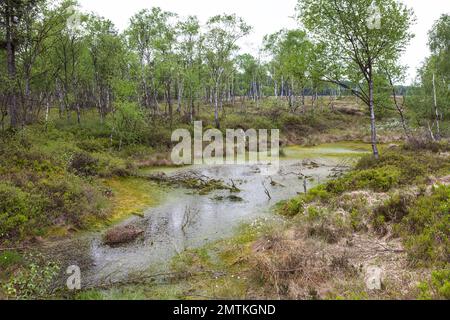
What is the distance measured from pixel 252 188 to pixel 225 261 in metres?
9.62

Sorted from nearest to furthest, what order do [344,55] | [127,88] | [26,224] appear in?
1. [26,224]
2. [344,55]
3. [127,88]

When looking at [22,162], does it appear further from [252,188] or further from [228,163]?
[228,163]

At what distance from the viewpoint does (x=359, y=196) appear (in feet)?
39.3

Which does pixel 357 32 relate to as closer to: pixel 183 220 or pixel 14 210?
pixel 183 220

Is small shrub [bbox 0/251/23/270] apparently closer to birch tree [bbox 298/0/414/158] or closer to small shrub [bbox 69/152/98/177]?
small shrub [bbox 69/152/98/177]

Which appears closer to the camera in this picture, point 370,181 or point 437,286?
point 437,286

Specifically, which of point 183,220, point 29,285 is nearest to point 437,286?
point 29,285

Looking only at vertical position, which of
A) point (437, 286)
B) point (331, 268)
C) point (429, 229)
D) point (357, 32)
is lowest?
point (331, 268)

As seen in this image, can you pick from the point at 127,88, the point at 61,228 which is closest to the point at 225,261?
the point at 61,228

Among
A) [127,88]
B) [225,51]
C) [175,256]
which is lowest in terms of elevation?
[175,256]

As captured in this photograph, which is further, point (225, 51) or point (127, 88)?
point (225, 51)

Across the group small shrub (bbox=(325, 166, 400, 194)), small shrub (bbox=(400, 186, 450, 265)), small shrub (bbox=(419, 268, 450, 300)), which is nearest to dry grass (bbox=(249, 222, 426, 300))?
small shrub (bbox=(419, 268, 450, 300))

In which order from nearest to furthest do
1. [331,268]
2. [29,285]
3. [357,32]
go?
1. [29,285]
2. [331,268]
3. [357,32]

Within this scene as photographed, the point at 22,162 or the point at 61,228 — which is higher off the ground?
the point at 22,162
